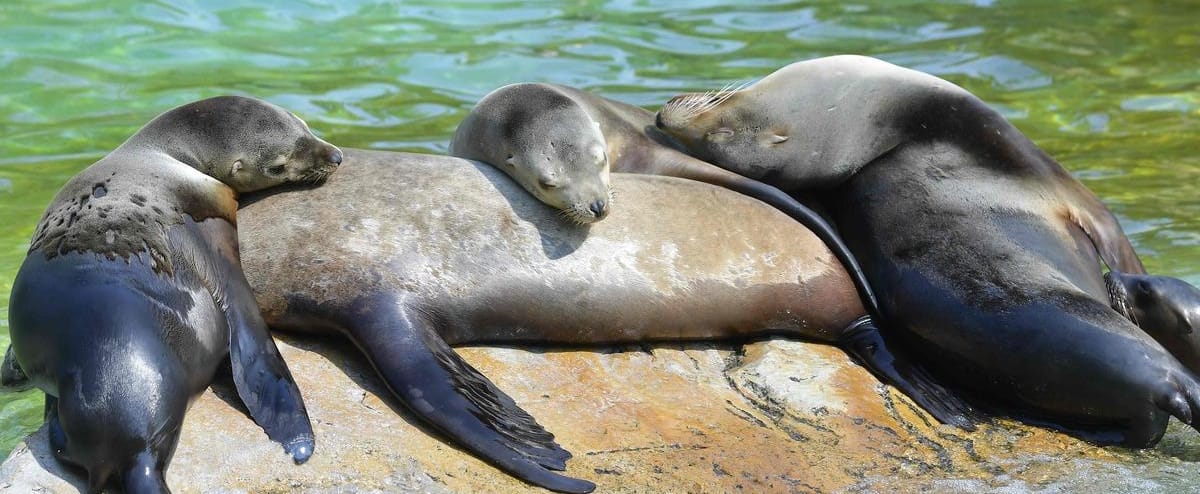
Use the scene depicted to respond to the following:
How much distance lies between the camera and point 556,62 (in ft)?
35.5

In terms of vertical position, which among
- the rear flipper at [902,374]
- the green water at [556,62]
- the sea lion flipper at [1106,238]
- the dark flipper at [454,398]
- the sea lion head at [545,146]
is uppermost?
the sea lion head at [545,146]

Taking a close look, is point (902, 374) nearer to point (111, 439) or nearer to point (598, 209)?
point (598, 209)

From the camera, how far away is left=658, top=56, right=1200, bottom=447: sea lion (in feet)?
14.1

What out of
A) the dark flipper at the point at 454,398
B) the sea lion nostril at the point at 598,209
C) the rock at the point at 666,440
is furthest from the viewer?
the sea lion nostril at the point at 598,209

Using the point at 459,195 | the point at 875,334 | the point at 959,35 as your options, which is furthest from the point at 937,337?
the point at 959,35

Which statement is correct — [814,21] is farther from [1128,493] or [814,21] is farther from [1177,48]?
[1128,493]

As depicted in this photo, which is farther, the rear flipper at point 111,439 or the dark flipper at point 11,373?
the dark flipper at point 11,373

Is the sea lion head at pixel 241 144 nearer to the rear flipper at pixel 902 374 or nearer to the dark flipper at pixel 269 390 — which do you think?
the dark flipper at pixel 269 390

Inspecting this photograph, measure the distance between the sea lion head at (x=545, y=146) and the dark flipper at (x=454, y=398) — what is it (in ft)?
2.40

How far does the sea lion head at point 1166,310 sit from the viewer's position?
4.65 meters

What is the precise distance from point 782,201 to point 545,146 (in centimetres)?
85

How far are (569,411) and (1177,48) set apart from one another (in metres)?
8.94

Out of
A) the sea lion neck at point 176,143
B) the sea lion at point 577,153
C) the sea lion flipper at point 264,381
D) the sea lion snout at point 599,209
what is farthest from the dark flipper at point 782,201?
the sea lion flipper at point 264,381

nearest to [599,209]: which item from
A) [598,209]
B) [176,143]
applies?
[598,209]
